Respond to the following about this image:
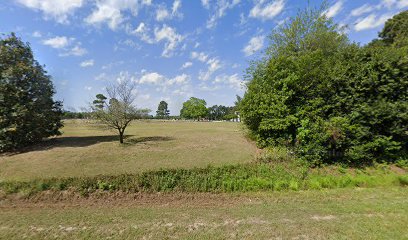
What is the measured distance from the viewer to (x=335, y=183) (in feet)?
26.2

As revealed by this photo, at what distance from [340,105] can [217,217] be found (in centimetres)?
984

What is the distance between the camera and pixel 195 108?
96.1 meters

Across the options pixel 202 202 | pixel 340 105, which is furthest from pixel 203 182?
pixel 340 105

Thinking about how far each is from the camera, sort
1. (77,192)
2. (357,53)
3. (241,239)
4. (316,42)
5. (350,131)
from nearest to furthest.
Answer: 1. (241,239)
2. (77,192)
3. (350,131)
4. (357,53)
5. (316,42)

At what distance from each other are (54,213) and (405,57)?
652 inches

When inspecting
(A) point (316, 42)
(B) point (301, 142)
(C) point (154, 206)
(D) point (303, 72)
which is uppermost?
(A) point (316, 42)

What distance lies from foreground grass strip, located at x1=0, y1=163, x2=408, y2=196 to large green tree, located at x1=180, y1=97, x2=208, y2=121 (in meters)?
86.7

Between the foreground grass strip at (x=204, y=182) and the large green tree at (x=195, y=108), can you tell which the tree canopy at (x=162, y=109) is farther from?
the foreground grass strip at (x=204, y=182)

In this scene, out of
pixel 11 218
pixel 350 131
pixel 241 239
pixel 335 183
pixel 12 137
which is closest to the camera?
pixel 241 239

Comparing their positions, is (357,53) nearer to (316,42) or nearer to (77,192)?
(316,42)

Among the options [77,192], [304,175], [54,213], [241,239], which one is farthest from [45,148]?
[304,175]

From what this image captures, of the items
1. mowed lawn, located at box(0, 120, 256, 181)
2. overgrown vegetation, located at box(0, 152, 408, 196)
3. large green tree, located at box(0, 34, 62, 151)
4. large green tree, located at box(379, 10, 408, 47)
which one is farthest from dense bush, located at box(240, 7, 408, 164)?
large green tree, located at box(379, 10, 408, 47)

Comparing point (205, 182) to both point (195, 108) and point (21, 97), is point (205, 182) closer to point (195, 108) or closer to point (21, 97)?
point (21, 97)

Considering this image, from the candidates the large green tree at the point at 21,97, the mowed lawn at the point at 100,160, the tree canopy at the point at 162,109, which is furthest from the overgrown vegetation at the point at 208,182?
the tree canopy at the point at 162,109
